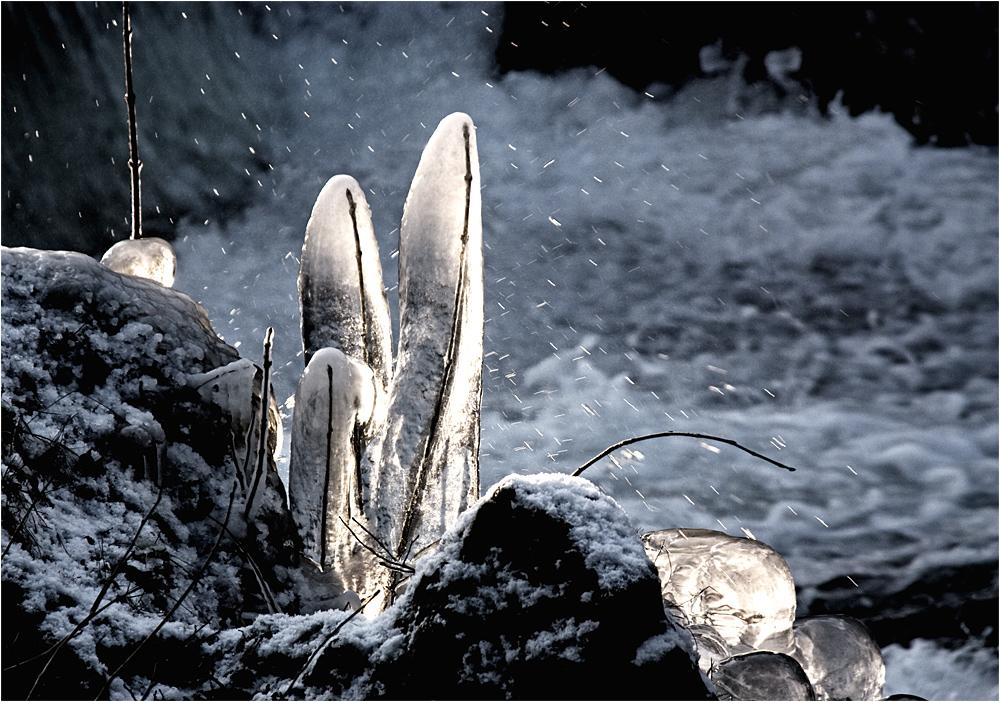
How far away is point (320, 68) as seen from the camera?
199 inches

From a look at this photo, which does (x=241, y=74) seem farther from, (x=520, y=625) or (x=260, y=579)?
(x=520, y=625)

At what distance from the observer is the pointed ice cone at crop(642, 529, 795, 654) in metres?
3.08

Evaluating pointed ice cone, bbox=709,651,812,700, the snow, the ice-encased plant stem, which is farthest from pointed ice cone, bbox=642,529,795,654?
the snow

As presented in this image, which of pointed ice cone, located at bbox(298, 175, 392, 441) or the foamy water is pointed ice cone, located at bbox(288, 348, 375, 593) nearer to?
pointed ice cone, located at bbox(298, 175, 392, 441)

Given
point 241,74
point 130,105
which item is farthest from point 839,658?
point 241,74

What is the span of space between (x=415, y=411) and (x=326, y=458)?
0.31 m

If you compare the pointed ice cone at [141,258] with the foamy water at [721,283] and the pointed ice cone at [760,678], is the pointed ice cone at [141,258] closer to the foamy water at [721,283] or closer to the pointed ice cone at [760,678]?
the pointed ice cone at [760,678]

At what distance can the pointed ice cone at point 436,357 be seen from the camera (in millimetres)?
2396

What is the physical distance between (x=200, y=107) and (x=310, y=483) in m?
3.61

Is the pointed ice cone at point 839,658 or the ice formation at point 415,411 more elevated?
the ice formation at point 415,411

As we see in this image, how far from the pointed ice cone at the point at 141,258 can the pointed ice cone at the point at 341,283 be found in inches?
21.0

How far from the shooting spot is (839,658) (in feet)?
10.3

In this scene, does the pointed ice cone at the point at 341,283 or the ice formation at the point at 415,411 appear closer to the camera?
the ice formation at the point at 415,411

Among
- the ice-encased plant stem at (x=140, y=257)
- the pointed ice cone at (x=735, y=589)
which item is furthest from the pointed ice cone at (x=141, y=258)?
the pointed ice cone at (x=735, y=589)
